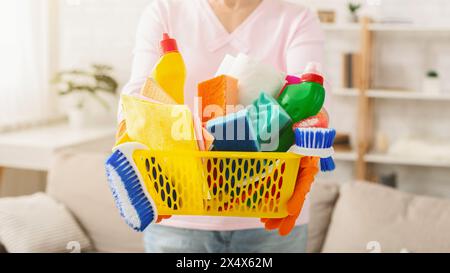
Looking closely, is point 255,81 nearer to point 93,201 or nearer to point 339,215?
point 339,215

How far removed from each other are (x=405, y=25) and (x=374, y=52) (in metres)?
0.30

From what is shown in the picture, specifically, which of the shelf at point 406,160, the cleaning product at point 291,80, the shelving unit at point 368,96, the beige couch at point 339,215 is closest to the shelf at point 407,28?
the shelving unit at point 368,96

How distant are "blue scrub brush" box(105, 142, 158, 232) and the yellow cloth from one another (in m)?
0.01

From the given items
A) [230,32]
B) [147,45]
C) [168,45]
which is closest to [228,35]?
[230,32]

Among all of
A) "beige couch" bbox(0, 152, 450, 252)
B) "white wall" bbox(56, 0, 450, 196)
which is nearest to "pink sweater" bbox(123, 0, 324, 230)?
"beige couch" bbox(0, 152, 450, 252)

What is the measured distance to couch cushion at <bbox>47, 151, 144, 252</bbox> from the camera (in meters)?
2.18

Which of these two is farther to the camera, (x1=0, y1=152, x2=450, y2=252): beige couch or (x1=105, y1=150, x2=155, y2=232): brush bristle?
(x1=0, y1=152, x2=450, y2=252): beige couch

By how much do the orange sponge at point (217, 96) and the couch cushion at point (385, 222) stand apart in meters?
1.12

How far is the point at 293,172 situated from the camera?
0.69 meters

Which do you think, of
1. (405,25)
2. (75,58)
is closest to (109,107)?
(75,58)

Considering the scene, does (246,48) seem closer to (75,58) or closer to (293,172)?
(293,172)

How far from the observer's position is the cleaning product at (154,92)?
70 cm

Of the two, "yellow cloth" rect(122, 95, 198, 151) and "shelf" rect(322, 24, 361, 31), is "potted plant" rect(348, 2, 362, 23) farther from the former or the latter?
"yellow cloth" rect(122, 95, 198, 151)
